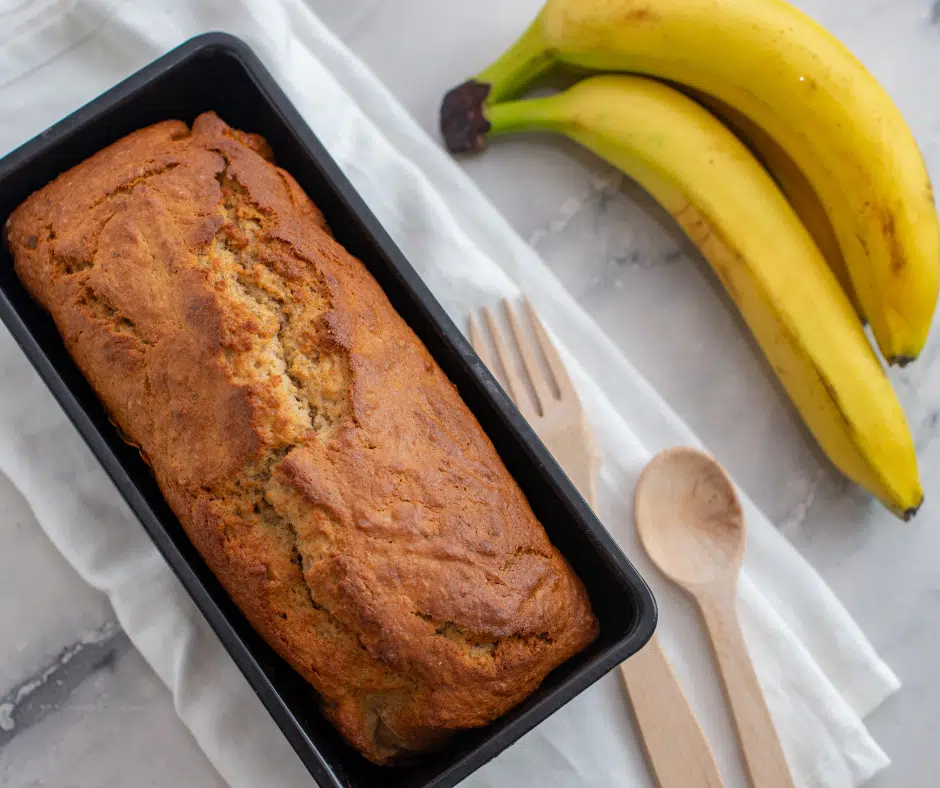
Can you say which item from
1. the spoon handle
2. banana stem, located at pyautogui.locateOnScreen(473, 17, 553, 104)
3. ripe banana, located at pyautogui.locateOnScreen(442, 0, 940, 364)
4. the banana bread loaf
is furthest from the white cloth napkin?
ripe banana, located at pyautogui.locateOnScreen(442, 0, 940, 364)

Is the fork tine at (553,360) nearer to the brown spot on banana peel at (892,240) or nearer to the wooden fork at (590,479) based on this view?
the wooden fork at (590,479)

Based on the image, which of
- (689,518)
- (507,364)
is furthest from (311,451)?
(689,518)

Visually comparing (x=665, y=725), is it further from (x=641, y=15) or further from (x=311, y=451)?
(x=641, y=15)

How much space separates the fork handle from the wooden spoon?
94 mm

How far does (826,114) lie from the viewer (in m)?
1.53

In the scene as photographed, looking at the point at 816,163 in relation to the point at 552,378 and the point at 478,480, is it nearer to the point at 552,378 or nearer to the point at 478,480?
the point at 552,378

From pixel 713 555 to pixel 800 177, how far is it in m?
Answer: 0.73

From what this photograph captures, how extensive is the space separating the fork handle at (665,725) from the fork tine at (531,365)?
451mm

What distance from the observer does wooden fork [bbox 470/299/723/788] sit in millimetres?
1477

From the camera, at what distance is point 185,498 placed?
1.25 m

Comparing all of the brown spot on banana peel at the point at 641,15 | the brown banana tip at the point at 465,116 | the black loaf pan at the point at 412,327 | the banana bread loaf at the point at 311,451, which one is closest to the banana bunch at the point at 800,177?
the brown spot on banana peel at the point at 641,15

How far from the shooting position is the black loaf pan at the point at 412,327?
1.23 metres

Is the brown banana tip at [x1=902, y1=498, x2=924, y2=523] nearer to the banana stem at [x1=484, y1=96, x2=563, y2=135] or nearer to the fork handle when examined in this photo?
the fork handle

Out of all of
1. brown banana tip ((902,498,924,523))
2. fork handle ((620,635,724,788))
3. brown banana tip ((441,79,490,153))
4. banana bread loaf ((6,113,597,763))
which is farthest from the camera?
brown banana tip ((441,79,490,153))
